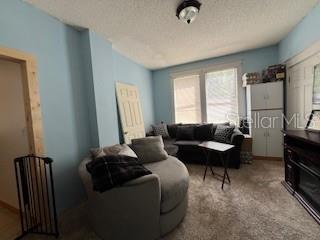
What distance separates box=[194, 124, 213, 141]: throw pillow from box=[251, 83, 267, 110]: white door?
A: 1075 millimetres

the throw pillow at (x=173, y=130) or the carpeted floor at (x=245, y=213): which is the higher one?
the throw pillow at (x=173, y=130)

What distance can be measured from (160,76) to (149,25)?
2695mm

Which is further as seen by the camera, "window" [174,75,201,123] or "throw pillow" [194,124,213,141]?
"window" [174,75,201,123]

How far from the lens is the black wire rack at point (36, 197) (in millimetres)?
1848

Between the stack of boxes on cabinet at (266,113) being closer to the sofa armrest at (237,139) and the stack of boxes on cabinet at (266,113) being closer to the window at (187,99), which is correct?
the sofa armrest at (237,139)

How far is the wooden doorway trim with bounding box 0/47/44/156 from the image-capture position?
186cm

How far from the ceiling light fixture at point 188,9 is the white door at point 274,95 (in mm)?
2478

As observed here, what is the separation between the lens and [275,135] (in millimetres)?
3676

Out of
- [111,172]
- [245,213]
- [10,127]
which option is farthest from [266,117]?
[10,127]

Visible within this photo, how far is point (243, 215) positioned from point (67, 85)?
2.78 m

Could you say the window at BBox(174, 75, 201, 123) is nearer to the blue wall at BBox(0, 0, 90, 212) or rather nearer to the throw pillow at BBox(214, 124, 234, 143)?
the throw pillow at BBox(214, 124, 234, 143)

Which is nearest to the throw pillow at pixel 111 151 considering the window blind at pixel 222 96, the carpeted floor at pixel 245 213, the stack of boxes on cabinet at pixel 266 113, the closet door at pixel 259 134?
the carpeted floor at pixel 245 213

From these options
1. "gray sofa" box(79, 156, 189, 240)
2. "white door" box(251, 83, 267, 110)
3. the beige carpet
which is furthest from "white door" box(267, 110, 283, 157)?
"gray sofa" box(79, 156, 189, 240)

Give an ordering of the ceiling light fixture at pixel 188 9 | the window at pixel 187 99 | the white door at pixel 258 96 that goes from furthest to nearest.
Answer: the window at pixel 187 99 → the white door at pixel 258 96 → the ceiling light fixture at pixel 188 9
